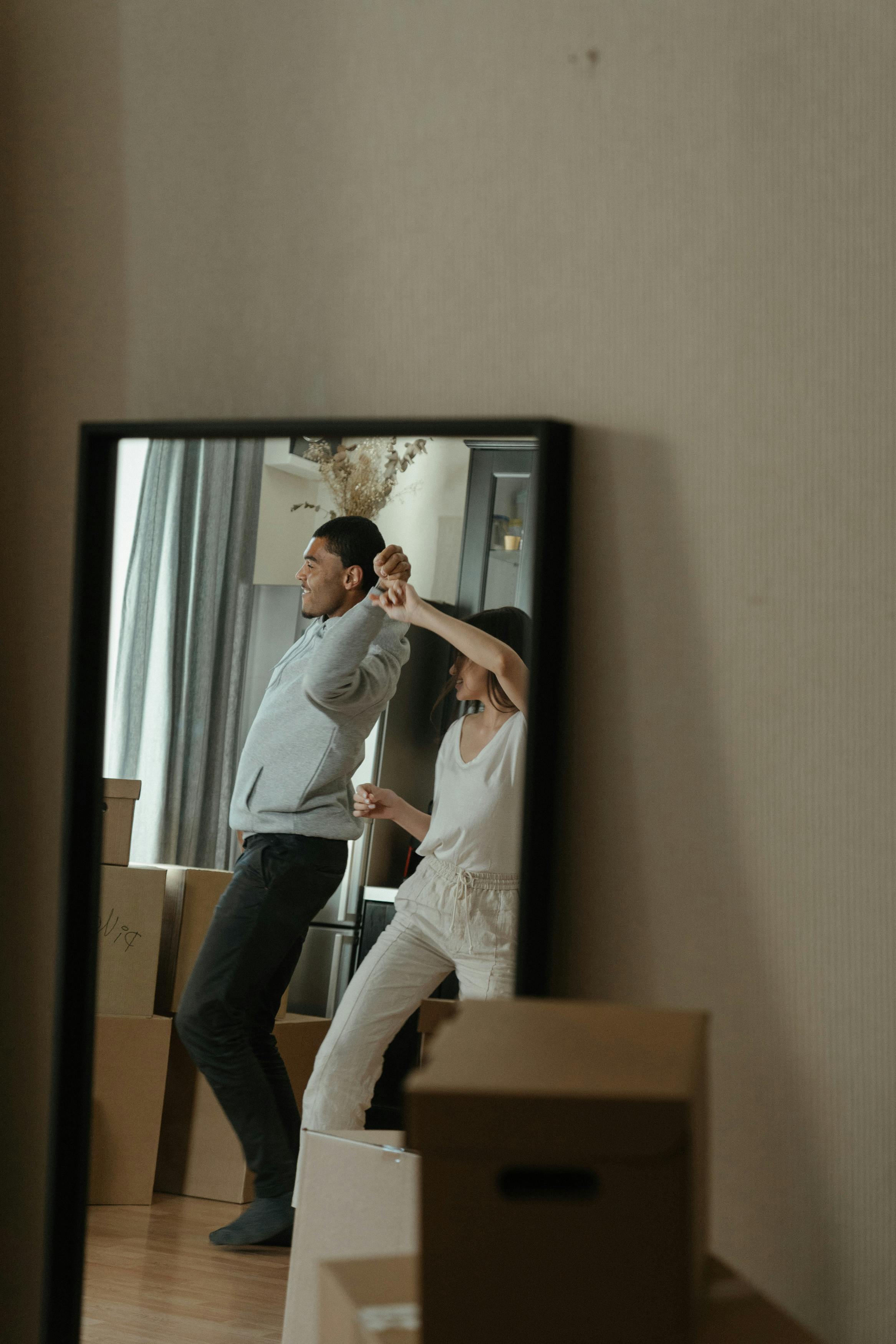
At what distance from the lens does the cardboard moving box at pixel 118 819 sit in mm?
1479

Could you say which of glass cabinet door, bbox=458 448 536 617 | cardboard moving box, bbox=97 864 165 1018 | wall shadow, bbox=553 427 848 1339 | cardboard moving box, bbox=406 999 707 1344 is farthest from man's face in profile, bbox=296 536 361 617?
cardboard moving box, bbox=406 999 707 1344

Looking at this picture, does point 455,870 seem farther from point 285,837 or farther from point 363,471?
point 363,471

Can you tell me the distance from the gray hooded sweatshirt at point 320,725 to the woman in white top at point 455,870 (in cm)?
4

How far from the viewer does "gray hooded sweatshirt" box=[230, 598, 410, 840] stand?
1370mm

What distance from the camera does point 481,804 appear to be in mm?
1322

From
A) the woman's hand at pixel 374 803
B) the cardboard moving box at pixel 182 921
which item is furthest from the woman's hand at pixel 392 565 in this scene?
the cardboard moving box at pixel 182 921

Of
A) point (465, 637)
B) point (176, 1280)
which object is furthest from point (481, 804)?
point (176, 1280)

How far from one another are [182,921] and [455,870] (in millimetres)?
363

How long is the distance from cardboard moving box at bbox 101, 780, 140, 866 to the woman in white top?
32 centimetres

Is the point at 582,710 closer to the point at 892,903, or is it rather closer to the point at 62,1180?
the point at 892,903

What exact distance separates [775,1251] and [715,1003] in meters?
0.25

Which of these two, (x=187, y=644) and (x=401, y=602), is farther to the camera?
(x=187, y=644)

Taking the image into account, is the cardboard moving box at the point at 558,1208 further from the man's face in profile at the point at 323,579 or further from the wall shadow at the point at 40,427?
the wall shadow at the point at 40,427

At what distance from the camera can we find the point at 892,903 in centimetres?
117
